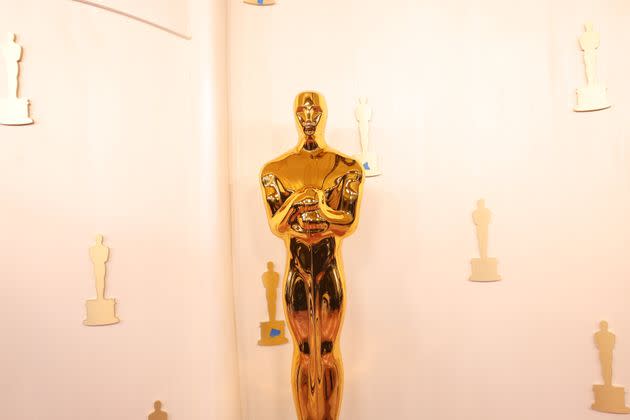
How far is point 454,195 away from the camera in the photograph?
273cm

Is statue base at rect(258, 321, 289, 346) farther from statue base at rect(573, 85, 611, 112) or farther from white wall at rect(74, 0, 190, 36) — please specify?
statue base at rect(573, 85, 611, 112)

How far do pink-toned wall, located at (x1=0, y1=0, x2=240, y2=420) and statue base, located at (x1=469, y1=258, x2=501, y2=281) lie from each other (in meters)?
1.32

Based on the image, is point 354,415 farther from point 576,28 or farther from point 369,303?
point 576,28

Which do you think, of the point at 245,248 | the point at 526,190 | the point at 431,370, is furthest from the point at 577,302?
the point at 245,248

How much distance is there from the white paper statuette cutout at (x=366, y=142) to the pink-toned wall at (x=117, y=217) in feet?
2.53

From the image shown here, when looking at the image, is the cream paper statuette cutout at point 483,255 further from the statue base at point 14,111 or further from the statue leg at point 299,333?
the statue base at point 14,111

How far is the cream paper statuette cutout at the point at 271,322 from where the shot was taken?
2.79 m

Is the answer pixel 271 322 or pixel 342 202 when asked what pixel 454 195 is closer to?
pixel 342 202

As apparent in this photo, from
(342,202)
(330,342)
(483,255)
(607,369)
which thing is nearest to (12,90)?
(342,202)

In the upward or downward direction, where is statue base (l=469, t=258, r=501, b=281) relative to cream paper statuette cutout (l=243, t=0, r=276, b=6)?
downward

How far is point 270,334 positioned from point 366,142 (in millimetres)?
1208

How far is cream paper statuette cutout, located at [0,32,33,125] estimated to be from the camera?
2.40m

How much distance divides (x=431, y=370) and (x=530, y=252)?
0.81 m

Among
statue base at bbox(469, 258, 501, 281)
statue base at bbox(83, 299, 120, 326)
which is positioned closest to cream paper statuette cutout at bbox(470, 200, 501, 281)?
statue base at bbox(469, 258, 501, 281)
